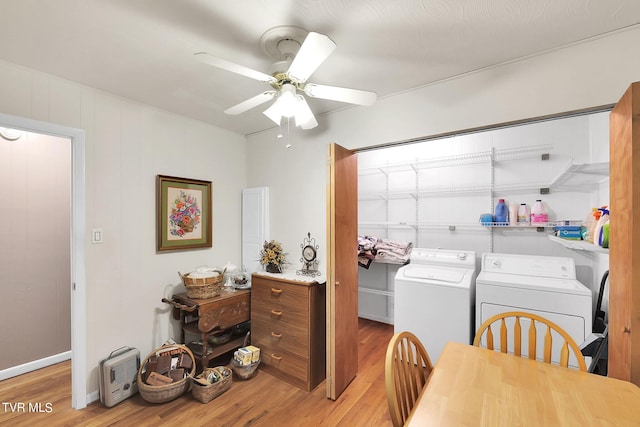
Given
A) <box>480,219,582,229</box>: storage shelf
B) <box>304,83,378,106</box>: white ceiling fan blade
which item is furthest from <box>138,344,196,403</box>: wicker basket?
<box>480,219,582,229</box>: storage shelf

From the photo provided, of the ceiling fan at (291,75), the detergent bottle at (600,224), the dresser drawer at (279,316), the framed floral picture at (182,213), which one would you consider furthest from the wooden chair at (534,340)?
the framed floral picture at (182,213)

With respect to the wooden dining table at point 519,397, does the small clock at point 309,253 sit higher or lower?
higher

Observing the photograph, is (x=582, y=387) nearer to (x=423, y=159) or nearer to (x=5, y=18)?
(x=423, y=159)

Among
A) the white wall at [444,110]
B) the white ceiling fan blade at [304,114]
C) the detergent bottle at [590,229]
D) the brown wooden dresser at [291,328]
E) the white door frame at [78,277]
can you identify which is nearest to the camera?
the white wall at [444,110]

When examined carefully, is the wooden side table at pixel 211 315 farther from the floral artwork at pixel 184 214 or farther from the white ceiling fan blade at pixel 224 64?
the white ceiling fan blade at pixel 224 64

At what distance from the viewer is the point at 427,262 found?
9.65 ft

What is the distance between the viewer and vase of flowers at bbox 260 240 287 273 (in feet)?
8.73

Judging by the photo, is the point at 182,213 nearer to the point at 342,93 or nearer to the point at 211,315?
the point at 211,315

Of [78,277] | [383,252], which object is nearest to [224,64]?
[78,277]

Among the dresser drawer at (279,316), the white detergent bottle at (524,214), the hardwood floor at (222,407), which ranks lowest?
the hardwood floor at (222,407)

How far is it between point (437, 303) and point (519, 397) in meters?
1.40

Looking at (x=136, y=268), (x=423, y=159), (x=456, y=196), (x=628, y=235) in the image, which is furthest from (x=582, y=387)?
(x=136, y=268)

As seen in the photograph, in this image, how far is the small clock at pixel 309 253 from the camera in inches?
104

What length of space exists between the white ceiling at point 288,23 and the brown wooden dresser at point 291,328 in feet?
5.27
